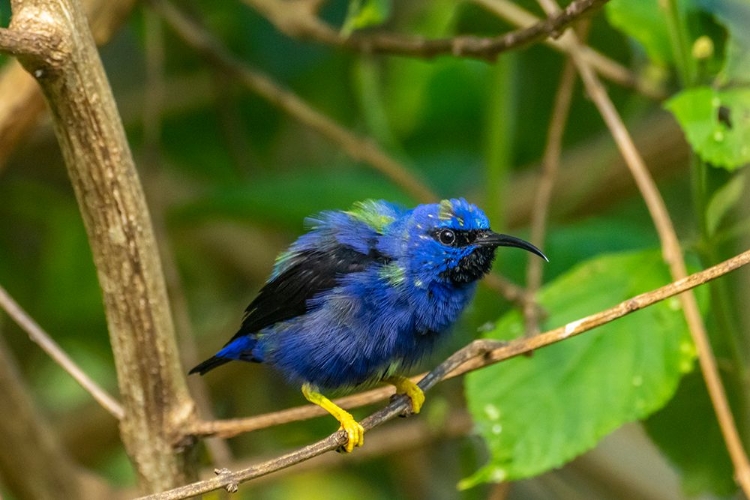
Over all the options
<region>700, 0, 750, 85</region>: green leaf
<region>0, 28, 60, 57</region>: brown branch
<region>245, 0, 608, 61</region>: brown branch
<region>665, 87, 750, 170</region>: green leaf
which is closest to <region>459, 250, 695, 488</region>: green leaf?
<region>665, 87, 750, 170</region>: green leaf

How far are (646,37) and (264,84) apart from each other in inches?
66.8

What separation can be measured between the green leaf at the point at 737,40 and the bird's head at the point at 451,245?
0.83 metres

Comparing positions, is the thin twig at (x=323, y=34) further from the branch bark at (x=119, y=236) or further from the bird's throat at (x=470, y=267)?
the branch bark at (x=119, y=236)

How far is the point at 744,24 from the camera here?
9.35 feet

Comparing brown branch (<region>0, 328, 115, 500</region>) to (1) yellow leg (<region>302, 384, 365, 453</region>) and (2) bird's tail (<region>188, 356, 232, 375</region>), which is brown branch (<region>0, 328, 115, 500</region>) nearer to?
(2) bird's tail (<region>188, 356, 232, 375</region>)

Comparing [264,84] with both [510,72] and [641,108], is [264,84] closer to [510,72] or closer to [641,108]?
[510,72]

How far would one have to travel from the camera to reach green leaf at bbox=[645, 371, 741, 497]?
318cm

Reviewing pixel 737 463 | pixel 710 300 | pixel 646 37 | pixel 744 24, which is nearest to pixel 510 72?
pixel 646 37

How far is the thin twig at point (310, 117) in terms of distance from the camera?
154 inches

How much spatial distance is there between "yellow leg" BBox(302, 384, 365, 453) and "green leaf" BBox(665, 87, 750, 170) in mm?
1198

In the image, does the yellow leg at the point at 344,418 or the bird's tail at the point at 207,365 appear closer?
the yellow leg at the point at 344,418

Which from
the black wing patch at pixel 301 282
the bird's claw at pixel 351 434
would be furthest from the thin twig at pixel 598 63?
the bird's claw at pixel 351 434

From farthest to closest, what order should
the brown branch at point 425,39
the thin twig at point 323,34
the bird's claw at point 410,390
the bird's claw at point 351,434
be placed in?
the thin twig at point 323,34 → the bird's claw at point 410,390 → the bird's claw at point 351,434 → the brown branch at point 425,39

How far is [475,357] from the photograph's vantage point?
2.46 meters
